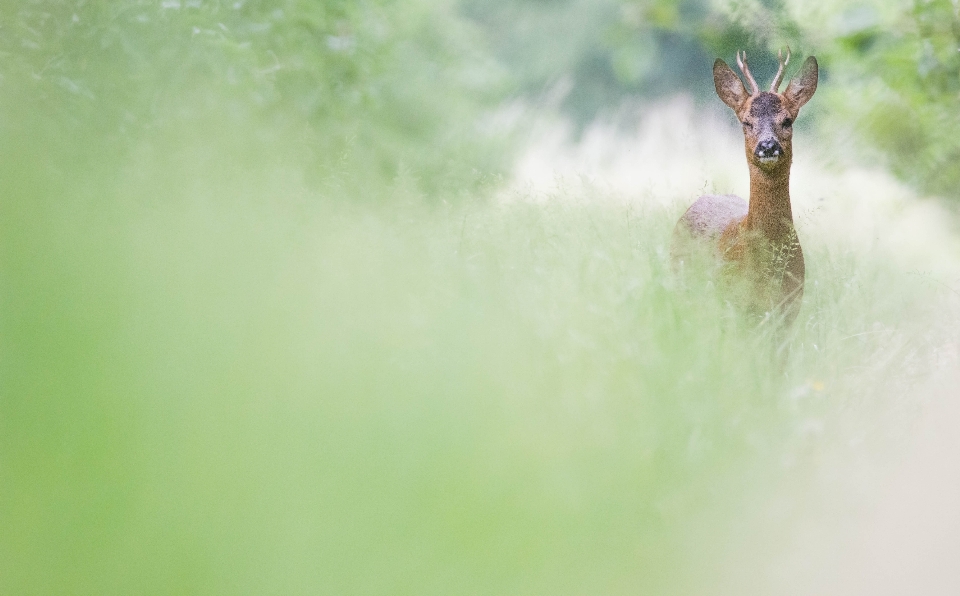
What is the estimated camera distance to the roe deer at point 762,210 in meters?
1.75

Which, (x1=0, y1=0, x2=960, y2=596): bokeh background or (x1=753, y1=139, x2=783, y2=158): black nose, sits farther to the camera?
(x1=753, y1=139, x2=783, y2=158): black nose

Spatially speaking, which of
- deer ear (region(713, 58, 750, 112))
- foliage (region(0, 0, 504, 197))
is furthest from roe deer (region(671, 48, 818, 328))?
foliage (region(0, 0, 504, 197))

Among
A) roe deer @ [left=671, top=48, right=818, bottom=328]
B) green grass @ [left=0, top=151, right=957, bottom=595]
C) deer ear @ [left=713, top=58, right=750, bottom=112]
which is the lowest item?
green grass @ [left=0, top=151, right=957, bottom=595]

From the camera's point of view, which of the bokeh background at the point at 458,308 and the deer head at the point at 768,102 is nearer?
the bokeh background at the point at 458,308

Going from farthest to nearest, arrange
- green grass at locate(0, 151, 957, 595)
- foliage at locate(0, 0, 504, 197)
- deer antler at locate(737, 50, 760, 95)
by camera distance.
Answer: deer antler at locate(737, 50, 760, 95)
foliage at locate(0, 0, 504, 197)
green grass at locate(0, 151, 957, 595)

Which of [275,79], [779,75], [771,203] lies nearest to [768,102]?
[779,75]

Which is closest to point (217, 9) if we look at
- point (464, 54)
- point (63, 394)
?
point (464, 54)

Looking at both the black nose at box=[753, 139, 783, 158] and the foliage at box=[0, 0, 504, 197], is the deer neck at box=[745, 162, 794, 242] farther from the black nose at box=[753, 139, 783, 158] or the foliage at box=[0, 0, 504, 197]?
the foliage at box=[0, 0, 504, 197]

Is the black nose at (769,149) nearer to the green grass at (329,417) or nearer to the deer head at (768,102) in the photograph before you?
the deer head at (768,102)

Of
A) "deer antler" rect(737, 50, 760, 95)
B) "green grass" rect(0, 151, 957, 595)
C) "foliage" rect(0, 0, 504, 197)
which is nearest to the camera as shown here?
"green grass" rect(0, 151, 957, 595)

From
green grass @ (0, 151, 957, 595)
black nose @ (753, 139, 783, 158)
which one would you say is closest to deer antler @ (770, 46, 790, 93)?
black nose @ (753, 139, 783, 158)

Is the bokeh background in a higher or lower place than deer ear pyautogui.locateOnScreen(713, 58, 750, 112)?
lower

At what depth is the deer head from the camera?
175 cm

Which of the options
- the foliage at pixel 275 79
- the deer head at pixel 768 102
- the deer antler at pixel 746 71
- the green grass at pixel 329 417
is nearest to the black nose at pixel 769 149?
the deer head at pixel 768 102
